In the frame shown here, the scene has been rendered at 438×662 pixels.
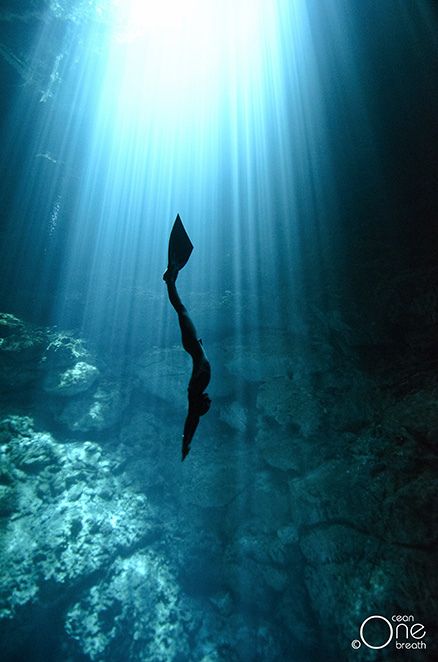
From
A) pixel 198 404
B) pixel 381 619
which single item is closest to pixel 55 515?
pixel 381 619

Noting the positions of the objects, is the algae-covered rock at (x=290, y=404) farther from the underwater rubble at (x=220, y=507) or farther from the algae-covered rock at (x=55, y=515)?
the algae-covered rock at (x=55, y=515)

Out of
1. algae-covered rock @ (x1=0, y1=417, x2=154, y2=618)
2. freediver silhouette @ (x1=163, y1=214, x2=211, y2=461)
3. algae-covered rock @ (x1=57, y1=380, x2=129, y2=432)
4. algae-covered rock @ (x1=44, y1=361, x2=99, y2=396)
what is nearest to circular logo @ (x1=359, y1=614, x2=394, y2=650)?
algae-covered rock @ (x1=0, y1=417, x2=154, y2=618)

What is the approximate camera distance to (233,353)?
11594mm

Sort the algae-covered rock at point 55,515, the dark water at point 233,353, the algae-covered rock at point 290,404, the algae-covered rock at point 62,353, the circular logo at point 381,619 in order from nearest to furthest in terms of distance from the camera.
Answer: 1. the circular logo at point 381,619
2. the dark water at point 233,353
3. the algae-covered rock at point 55,515
4. the algae-covered rock at point 290,404
5. the algae-covered rock at point 62,353

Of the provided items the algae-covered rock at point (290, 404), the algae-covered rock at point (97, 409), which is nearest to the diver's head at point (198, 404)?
the algae-covered rock at point (290, 404)

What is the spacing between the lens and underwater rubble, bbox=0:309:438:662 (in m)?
6.66

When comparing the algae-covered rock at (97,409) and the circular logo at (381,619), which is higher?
the algae-covered rock at (97,409)

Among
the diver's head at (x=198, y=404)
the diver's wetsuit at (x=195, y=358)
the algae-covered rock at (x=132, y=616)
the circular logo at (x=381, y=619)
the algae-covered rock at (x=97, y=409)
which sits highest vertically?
the diver's wetsuit at (x=195, y=358)

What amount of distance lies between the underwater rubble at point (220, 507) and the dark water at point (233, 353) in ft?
0.18

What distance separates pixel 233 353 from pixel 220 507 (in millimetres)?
5147

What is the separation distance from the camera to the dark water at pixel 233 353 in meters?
7.32

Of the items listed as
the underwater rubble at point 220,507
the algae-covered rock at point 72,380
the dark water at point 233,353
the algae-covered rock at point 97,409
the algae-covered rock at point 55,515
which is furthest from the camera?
the algae-covered rock at point 72,380

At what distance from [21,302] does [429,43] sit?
674 inches

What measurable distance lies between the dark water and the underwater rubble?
0.06m
